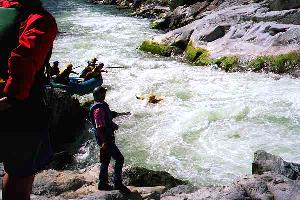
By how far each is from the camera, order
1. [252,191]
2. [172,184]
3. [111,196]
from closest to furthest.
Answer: [252,191] < [111,196] < [172,184]

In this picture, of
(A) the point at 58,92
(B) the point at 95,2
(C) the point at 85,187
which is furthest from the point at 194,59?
(B) the point at 95,2

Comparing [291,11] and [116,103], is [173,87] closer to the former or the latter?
[116,103]

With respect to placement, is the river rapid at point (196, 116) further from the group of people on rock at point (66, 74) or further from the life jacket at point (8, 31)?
the life jacket at point (8, 31)

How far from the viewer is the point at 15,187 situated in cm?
245

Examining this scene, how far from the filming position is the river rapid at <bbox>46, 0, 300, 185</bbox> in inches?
382

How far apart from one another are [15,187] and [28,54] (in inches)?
32.9

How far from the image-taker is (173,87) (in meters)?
15.5

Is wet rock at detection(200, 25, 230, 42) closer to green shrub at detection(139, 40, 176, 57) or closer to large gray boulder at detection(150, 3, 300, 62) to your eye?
large gray boulder at detection(150, 3, 300, 62)

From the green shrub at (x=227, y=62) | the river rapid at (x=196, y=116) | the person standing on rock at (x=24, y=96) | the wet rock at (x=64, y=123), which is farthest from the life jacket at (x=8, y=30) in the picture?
the green shrub at (x=227, y=62)

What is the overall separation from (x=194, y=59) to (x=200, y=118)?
7.80m

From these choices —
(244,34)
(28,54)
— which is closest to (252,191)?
(28,54)

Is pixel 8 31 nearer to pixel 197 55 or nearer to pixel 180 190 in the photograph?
pixel 180 190

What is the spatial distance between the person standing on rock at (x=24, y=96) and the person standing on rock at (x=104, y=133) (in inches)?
109

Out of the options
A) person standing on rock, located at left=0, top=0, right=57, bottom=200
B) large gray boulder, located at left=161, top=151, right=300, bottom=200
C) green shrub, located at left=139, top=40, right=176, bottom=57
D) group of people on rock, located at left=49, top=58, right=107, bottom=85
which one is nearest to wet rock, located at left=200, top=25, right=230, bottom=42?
green shrub, located at left=139, top=40, right=176, bottom=57
